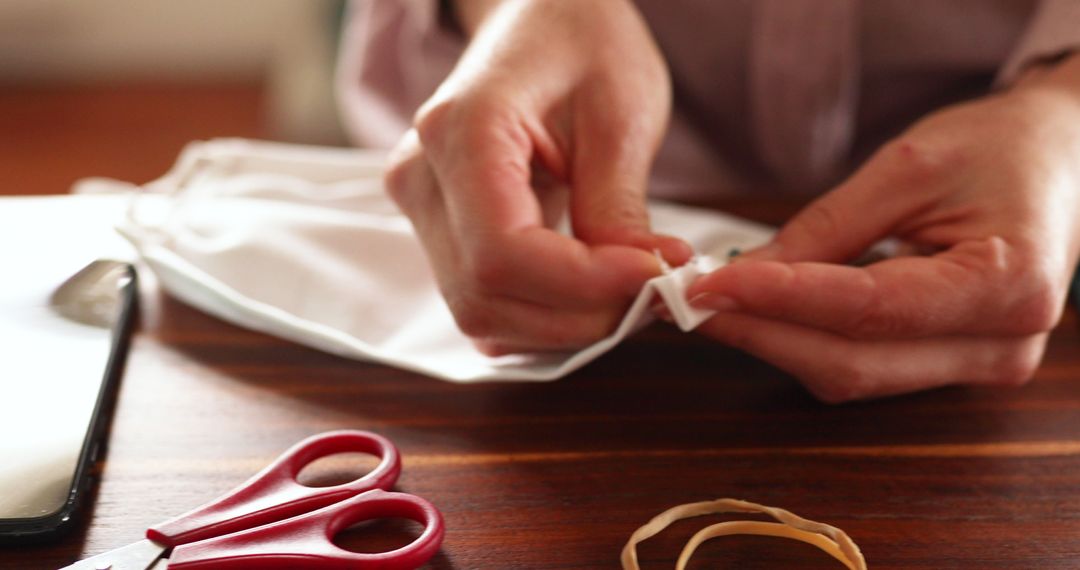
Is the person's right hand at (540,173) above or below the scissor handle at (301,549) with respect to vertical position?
above

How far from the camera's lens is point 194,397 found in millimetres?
370

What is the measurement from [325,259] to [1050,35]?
0.35 m

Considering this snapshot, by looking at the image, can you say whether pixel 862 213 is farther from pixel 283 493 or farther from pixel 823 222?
pixel 283 493

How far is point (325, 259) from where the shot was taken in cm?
44

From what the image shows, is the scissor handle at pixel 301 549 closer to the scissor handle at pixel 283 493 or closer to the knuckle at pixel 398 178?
the scissor handle at pixel 283 493

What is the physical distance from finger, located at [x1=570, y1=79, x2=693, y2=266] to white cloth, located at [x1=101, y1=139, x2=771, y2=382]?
0.08 feet

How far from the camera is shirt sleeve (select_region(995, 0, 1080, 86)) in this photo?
17.1 inches

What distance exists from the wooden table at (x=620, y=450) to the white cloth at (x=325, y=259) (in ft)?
0.04

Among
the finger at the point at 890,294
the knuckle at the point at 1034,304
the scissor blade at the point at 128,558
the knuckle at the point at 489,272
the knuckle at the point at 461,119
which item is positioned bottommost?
the knuckle at the point at 1034,304

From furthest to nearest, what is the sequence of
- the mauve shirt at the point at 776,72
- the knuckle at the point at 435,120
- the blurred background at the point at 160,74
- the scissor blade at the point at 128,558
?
1. the blurred background at the point at 160,74
2. the mauve shirt at the point at 776,72
3. the knuckle at the point at 435,120
4. the scissor blade at the point at 128,558

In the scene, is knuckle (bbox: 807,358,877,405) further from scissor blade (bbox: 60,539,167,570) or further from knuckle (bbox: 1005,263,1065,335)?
scissor blade (bbox: 60,539,167,570)

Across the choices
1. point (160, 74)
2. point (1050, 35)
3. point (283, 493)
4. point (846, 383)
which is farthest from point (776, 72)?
point (160, 74)

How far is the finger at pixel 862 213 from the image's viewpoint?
379 mm

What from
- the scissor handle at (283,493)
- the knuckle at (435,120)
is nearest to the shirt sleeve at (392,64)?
the knuckle at (435,120)
